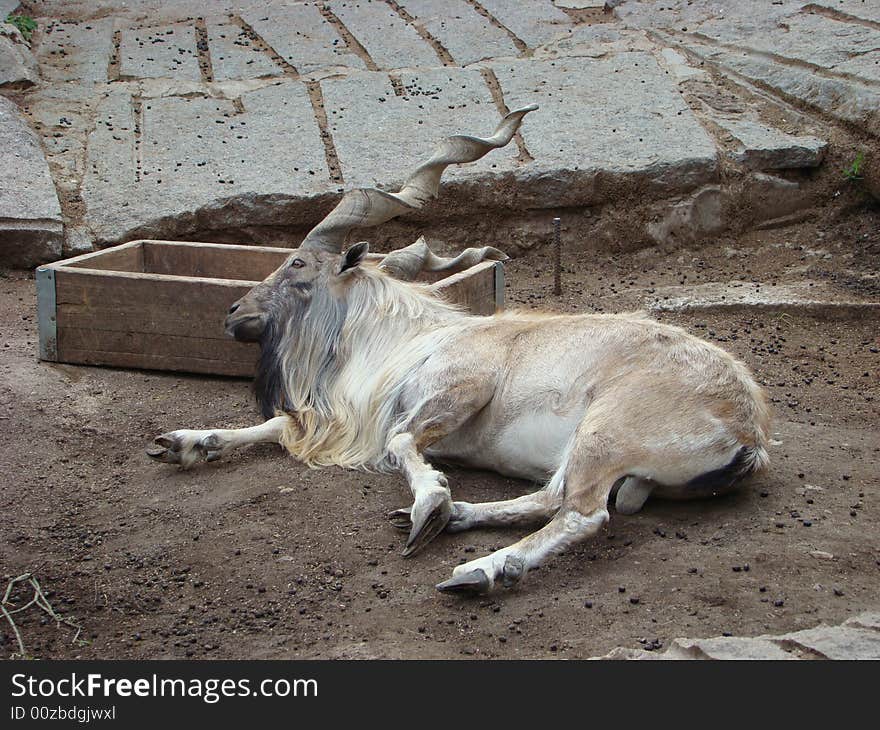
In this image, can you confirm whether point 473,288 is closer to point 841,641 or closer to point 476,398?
point 476,398

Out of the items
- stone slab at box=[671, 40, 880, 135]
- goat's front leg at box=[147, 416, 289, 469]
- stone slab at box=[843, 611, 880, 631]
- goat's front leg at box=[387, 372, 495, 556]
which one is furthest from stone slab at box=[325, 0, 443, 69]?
stone slab at box=[843, 611, 880, 631]

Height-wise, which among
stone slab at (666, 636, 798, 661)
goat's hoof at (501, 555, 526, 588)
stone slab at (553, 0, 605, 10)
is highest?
stone slab at (553, 0, 605, 10)

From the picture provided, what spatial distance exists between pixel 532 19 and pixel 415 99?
1887mm

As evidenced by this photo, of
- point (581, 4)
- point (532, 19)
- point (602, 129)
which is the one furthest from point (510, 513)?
point (581, 4)

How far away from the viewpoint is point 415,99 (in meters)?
8.89

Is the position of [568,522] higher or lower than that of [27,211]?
higher

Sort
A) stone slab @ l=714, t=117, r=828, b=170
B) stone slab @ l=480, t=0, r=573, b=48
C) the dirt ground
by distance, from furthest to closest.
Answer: stone slab @ l=480, t=0, r=573, b=48 → stone slab @ l=714, t=117, r=828, b=170 → the dirt ground

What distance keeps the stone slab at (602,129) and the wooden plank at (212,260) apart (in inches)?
93.9

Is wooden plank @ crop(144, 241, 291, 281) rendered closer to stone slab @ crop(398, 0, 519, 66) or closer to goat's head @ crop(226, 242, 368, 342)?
goat's head @ crop(226, 242, 368, 342)

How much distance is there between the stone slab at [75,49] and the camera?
9.27m

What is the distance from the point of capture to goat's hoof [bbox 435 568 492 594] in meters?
3.48

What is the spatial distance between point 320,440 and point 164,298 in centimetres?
141

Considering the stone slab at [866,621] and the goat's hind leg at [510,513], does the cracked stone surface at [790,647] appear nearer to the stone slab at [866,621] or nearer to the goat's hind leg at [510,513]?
the stone slab at [866,621]

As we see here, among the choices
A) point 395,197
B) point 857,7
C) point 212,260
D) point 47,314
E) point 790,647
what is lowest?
point 47,314
